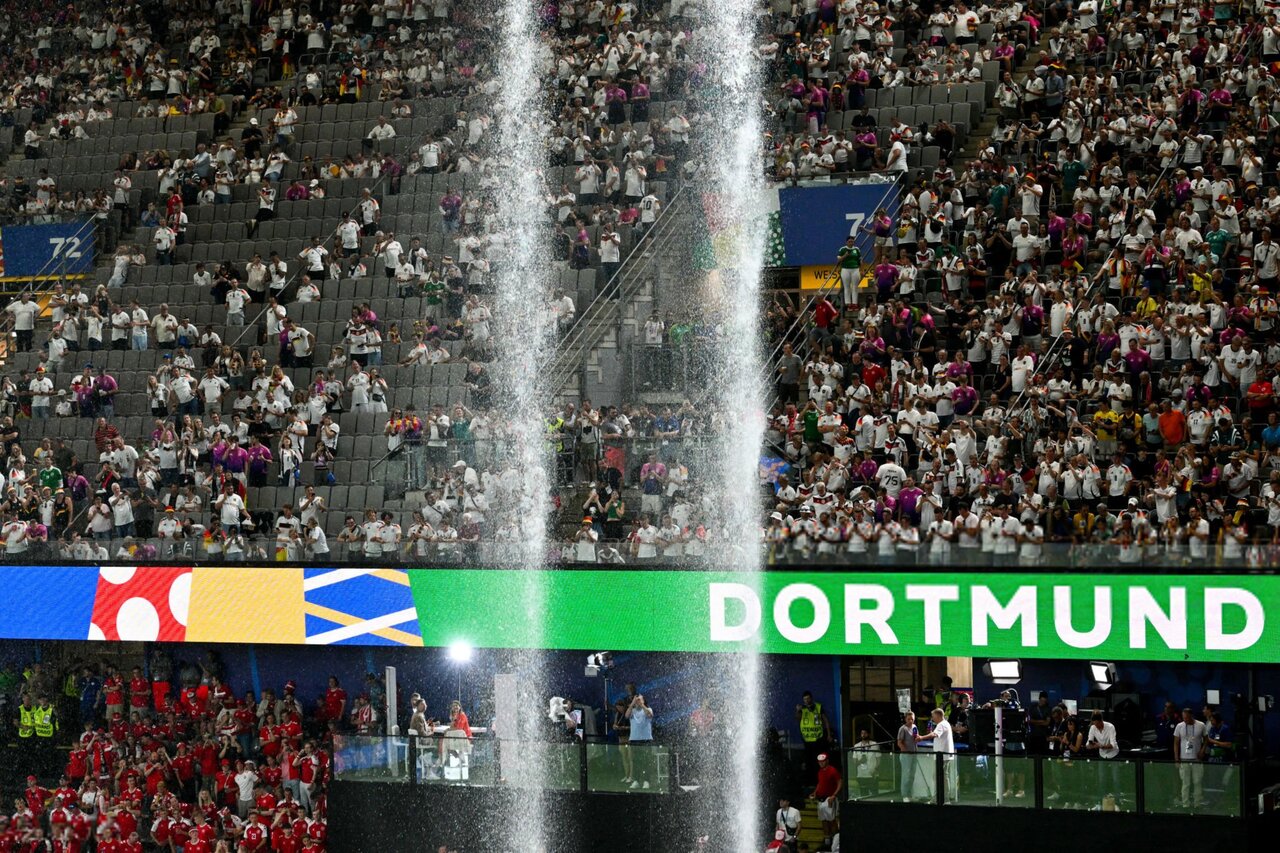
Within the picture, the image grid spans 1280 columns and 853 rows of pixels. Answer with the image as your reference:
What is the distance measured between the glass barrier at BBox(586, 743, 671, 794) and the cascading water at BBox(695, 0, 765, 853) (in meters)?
0.84

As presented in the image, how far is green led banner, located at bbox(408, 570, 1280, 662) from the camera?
70.4 feet

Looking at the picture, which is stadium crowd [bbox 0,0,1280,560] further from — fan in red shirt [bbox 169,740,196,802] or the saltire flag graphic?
fan in red shirt [bbox 169,740,196,802]

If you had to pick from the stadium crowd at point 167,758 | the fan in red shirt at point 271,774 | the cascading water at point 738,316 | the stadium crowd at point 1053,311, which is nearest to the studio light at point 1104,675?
the stadium crowd at point 1053,311

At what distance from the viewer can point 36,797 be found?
2648 cm

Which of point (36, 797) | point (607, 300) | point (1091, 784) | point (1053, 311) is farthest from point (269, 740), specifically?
point (1053, 311)

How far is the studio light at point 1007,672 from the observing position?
987 inches

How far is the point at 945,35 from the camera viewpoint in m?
32.1

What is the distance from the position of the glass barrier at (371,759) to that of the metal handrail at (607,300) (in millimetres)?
6049

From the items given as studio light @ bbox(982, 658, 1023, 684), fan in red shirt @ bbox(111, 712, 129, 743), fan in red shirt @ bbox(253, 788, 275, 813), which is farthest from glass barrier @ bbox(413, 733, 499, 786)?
studio light @ bbox(982, 658, 1023, 684)

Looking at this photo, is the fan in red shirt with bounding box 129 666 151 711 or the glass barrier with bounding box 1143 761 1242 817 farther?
the fan in red shirt with bounding box 129 666 151 711

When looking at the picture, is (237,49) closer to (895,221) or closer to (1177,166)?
(895,221)

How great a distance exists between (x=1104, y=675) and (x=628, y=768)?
5.66 m

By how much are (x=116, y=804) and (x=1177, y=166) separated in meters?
16.2

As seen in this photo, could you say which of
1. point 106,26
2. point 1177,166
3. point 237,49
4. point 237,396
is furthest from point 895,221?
point 106,26
